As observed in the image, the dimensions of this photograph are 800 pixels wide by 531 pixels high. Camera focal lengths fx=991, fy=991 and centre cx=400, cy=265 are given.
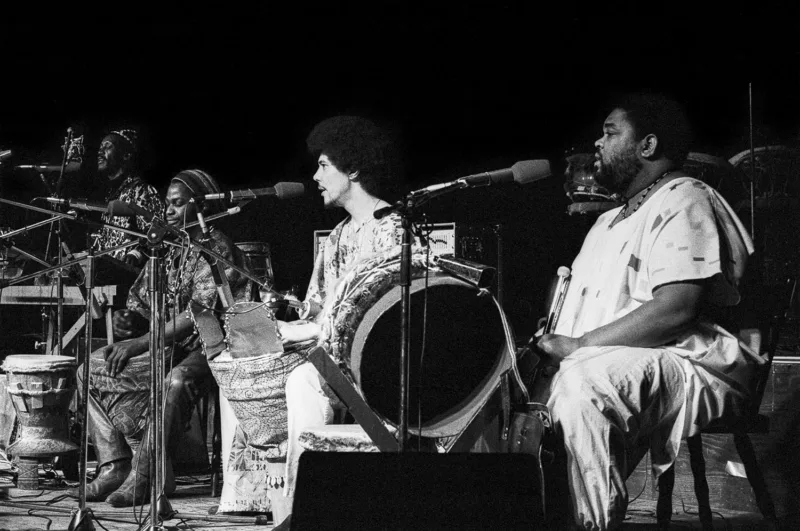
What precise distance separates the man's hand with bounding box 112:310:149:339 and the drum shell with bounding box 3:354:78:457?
1.33 ft

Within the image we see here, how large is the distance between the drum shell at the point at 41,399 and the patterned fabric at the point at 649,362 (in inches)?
123

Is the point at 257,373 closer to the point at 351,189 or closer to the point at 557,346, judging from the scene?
the point at 351,189

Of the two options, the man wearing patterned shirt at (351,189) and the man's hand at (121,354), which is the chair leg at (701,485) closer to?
the man wearing patterned shirt at (351,189)

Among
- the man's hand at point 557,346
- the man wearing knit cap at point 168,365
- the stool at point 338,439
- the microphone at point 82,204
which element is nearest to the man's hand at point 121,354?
the man wearing knit cap at point 168,365

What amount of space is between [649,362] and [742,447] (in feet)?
2.64

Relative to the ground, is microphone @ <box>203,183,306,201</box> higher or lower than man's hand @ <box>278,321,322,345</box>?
higher

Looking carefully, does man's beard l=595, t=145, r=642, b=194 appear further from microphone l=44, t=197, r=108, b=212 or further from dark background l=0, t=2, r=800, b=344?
microphone l=44, t=197, r=108, b=212

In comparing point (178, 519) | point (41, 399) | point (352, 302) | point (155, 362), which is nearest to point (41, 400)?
point (41, 399)

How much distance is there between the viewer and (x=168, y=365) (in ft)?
18.4

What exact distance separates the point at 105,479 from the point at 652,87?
3.68 meters

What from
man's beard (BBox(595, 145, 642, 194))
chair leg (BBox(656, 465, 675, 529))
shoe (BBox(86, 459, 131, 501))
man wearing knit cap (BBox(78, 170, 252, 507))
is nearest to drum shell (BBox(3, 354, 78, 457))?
man wearing knit cap (BBox(78, 170, 252, 507))

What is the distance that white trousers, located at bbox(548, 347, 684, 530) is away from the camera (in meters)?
2.86

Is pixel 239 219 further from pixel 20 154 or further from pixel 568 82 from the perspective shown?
pixel 568 82

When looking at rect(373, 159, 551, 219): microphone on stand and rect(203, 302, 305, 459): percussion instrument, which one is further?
rect(203, 302, 305, 459): percussion instrument
